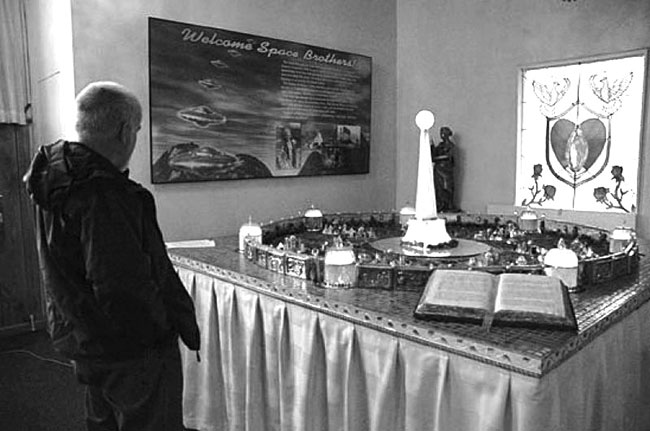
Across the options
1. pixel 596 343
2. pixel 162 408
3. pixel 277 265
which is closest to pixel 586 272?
pixel 596 343

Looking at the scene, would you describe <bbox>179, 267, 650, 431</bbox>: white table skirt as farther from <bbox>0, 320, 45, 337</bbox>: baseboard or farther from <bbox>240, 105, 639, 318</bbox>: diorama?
<bbox>0, 320, 45, 337</bbox>: baseboard

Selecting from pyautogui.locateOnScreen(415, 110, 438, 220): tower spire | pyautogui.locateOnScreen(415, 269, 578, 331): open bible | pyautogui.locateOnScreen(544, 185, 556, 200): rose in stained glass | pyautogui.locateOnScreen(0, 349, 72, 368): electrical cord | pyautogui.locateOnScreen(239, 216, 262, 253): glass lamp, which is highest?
pyautogui.locateOnScreen(415, 110, 438, 220): tower spire

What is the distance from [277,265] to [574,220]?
3365 millimetres

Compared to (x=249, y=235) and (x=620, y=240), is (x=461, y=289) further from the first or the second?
(x=249, y=235)

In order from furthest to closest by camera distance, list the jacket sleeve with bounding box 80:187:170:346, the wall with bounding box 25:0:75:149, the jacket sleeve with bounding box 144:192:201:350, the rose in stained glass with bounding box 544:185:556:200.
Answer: the rose in stained glass with bounding box 544:185:556:200
the wall with bounding box 25:0:75:149
the jacket sleeve with bounding box 144:192:201:350
the jacket sleeve with bounding box 80:187:170:346

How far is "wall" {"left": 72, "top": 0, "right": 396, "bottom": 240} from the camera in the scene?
144 inches

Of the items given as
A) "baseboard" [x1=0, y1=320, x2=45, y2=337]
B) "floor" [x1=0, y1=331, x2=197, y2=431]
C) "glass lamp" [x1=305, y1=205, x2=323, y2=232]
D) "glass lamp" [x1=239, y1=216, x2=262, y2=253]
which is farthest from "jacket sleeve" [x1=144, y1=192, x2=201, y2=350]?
"baseboard" [x1=0, y1=320, x2=45, y2=337]

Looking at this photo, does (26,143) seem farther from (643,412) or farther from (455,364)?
(643,412)

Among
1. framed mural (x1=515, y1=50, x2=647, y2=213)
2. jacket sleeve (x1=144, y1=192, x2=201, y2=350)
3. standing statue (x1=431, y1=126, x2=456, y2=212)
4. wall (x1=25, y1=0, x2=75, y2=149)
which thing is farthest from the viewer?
standing statue (x1=431, y1=126, x2=456, y2=212)

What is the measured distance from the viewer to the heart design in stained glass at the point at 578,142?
458 centimetres

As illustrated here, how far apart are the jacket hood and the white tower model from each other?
172 cm

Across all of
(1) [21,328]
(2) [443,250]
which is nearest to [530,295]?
(2) [443,250]

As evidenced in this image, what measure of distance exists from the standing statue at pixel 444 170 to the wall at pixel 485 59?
19 cm

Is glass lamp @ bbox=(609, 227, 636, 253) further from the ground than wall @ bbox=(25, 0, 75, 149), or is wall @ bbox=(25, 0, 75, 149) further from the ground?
wall @ bbox=(25, 0, 75, 149)
